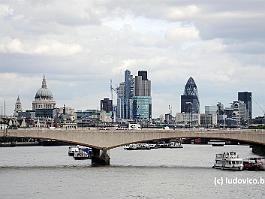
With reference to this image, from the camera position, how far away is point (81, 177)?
234 ft

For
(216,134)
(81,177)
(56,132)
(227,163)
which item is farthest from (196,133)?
(81,177)

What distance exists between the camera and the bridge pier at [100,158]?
294 ft

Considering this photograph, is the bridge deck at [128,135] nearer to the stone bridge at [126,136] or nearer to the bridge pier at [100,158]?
the stone bridge at [126,136]

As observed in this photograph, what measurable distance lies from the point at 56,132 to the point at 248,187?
30.1 meters

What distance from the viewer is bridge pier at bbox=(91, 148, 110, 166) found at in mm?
89569

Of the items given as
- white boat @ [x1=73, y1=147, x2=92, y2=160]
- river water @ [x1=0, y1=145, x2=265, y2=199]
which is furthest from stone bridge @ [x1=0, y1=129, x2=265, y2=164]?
white boat @ [x1=73, y1=147, x2=92, y2=160]

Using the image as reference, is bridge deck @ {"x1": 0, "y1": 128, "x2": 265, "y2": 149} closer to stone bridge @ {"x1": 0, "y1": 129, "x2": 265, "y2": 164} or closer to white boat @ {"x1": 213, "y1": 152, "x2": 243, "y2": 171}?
stone bridge @ {"x1": 0, "y1": 129, "x2": 265, "y2": 164}

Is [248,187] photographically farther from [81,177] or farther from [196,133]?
[196,133]

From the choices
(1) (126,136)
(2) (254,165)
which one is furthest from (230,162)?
(1) (126,136)

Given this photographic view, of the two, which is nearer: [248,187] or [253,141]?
[248,187]

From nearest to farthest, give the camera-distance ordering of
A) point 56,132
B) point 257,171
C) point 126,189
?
1. point 126,189
2. point 257,171
3. point 56,132

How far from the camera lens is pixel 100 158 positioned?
298 ft

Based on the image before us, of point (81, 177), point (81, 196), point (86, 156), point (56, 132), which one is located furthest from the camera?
point (86, 156)

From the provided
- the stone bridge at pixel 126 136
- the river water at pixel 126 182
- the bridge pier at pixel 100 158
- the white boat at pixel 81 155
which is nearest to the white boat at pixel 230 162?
the river water at pixel 126 182
